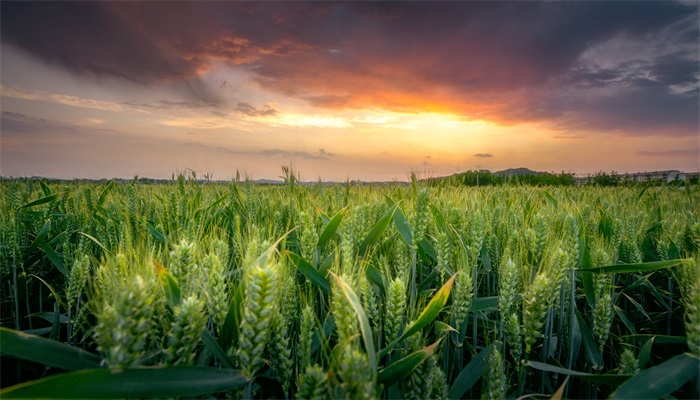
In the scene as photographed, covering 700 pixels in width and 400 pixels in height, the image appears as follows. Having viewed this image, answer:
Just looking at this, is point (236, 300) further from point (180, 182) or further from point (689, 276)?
point (180, 182)

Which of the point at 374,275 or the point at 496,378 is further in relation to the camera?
the point at 374,275

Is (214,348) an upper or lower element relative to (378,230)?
lower

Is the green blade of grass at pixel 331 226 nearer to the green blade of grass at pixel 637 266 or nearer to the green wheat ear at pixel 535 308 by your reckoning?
the green wheat ear at pixel 535 308

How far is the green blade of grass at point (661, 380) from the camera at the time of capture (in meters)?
1.06

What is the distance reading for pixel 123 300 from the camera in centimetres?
83

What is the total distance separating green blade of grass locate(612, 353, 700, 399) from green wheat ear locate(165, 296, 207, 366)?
122 cm

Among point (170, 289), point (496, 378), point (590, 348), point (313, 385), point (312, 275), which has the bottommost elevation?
point (590, 348)

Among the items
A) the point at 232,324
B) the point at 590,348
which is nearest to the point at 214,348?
the point at 232,324

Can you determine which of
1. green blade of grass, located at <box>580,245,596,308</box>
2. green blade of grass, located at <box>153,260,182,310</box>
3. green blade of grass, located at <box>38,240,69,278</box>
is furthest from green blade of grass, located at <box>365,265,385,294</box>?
green blade of grass, located at <box>38,240,69,278</box>

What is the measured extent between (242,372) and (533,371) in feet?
5.01

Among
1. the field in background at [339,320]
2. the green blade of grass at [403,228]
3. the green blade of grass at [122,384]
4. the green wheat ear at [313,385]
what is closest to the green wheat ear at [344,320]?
the field in background at [339,320]

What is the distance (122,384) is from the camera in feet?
2.66

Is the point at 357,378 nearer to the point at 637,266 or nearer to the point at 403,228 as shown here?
the point at 403,228

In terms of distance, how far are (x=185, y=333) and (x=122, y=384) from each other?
0.53 ft
